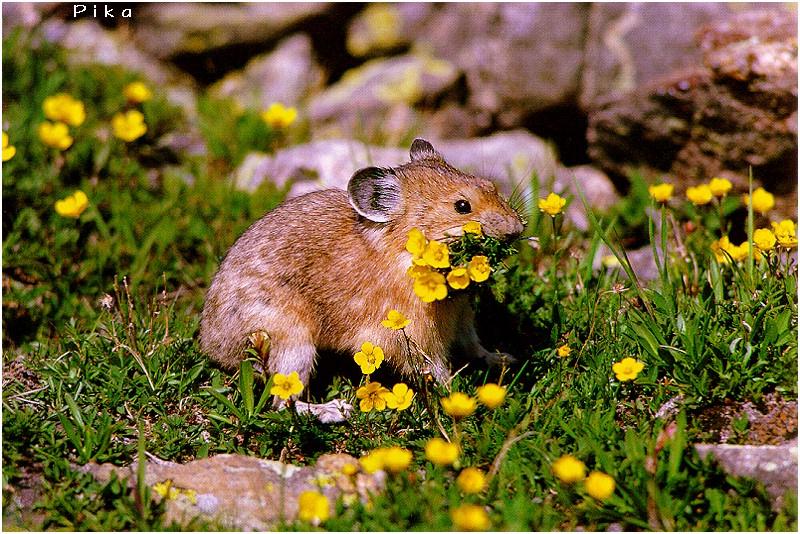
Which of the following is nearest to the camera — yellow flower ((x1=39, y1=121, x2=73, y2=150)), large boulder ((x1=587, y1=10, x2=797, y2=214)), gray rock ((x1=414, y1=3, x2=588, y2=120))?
yellow flower ((x1=39, y1=121, x2=73, y2=150))

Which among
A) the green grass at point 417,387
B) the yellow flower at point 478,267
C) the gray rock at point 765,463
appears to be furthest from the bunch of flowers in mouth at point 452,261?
the gray rock at point 765,463

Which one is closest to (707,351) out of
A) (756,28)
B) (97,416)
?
(97,416)

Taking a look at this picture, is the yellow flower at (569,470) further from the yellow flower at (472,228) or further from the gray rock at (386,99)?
the gray rock at (386,99)

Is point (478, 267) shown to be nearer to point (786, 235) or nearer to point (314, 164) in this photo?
point (786, 235)

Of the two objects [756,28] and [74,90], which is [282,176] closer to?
[74,90]

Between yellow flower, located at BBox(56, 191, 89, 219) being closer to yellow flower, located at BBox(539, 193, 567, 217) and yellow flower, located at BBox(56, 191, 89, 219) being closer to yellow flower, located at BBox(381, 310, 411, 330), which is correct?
yellow flower, located at BBox(381, 310, 411, 330)

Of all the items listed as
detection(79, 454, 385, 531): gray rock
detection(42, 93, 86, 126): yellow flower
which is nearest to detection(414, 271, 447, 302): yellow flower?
detection(79, 454, 385, 531): gray rock
